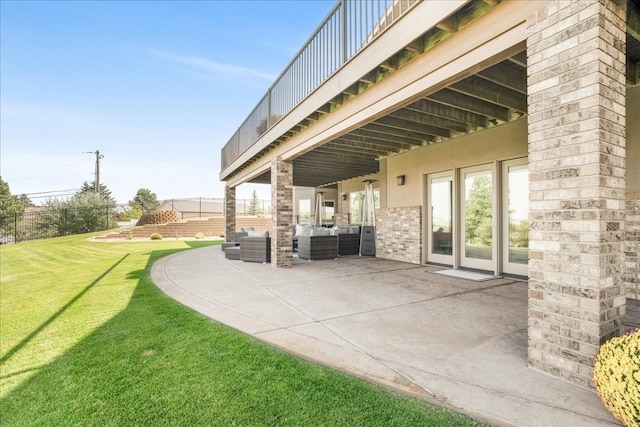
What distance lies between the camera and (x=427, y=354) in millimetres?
2717

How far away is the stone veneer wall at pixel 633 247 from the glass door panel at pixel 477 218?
2120mm

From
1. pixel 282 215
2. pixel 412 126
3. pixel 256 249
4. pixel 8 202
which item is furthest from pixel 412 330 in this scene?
pixel 8 202

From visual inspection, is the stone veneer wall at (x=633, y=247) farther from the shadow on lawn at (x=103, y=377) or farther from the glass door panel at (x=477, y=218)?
the shadow on lawn at (x=103, y=377)

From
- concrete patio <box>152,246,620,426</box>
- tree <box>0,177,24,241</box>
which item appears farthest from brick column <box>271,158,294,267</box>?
tree <box>0,177,24,241</box>

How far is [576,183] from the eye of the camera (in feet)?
6.94

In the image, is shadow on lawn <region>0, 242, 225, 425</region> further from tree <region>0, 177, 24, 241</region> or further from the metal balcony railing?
tree <region>0, 177, 24, 241</region>

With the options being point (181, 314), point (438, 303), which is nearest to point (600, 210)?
point (438, 303)

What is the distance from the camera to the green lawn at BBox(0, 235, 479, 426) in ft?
6.52

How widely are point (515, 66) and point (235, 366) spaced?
4.90m

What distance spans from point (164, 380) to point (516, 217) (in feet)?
20.7

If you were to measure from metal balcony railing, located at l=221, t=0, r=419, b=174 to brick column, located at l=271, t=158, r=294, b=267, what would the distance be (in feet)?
3.89

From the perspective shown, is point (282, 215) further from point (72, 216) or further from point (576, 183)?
point (72, 216)

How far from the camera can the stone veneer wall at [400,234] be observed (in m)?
8.07

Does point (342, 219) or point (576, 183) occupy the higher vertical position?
point (576, 183)
